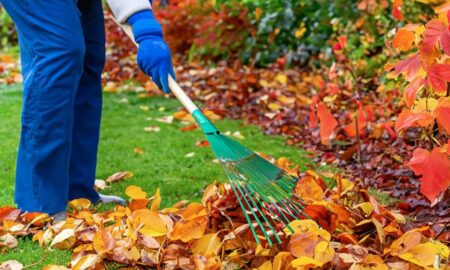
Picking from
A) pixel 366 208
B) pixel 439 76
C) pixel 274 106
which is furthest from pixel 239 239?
pixel 274 106

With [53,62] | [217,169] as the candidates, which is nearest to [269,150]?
[217,169]

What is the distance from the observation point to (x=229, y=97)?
573 centimetres

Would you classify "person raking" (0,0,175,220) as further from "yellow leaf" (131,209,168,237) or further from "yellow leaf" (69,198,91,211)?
"yellow leaf" (131,209,168,237)

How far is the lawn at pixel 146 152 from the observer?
11.1 ft

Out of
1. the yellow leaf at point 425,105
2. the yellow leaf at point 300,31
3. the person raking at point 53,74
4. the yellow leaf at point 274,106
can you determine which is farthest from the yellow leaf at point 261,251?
the yellow leaf at point 300,31

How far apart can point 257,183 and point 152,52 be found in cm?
58

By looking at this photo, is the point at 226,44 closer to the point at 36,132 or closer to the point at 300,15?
the point at 300,15

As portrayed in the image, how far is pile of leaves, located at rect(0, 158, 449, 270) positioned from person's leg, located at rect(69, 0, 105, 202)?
477 millimetres

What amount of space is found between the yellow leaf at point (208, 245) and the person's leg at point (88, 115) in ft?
3.11

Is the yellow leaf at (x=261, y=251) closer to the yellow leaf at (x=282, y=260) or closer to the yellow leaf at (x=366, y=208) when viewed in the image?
the yellow leaf at (x=282, y=260)

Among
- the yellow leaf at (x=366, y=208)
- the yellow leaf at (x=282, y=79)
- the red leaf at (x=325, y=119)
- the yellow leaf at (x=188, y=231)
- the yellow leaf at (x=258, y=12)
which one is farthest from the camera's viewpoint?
the yellow leaf at (x=258, y=12)

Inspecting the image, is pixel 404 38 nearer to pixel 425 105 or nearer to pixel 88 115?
pixel 425 105

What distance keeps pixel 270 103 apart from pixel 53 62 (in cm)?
288

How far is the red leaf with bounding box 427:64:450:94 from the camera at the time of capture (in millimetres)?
2100
